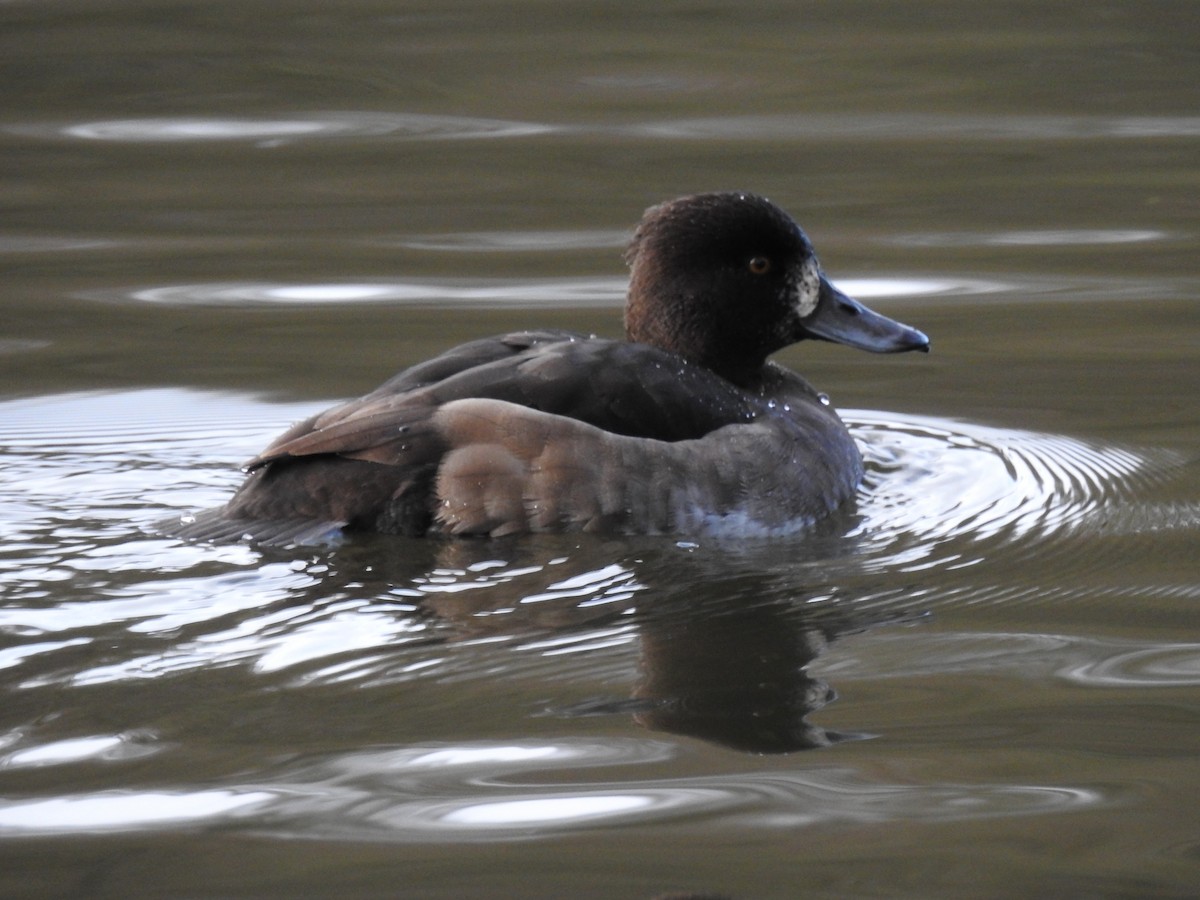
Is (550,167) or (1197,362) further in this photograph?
(550,167)

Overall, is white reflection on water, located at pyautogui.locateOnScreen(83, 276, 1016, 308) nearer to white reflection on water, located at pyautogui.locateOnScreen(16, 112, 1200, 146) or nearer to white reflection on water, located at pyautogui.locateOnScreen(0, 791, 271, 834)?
white reflection on water, located at pyautogui.locateOnScreen(16, 112, 1200, 146)

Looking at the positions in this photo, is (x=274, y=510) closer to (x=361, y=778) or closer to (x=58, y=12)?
(x=361, y=778)

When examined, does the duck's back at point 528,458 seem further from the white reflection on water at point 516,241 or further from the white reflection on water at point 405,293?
the white reflection on water at point 516,241

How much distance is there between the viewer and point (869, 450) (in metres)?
6.28

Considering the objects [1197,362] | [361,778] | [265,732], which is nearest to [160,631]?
[265,732]

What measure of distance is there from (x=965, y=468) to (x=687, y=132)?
4540 millimetres

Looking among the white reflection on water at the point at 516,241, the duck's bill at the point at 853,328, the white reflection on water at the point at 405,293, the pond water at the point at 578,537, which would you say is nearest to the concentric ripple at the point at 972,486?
the pond water at the point at 578,537

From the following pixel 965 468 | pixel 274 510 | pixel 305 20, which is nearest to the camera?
pixel 274 510

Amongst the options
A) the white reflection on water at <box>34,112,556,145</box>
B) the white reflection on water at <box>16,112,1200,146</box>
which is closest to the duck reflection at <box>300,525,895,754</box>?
the white reflection on water at <box>16,112,1200,146</box>

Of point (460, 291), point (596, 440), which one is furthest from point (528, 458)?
point (460, 291)

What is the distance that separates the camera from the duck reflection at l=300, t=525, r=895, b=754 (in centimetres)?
399

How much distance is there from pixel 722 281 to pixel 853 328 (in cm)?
52

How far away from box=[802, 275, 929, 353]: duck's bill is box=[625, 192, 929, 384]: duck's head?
2 centimetres

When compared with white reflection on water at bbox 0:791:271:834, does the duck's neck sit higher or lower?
higher
